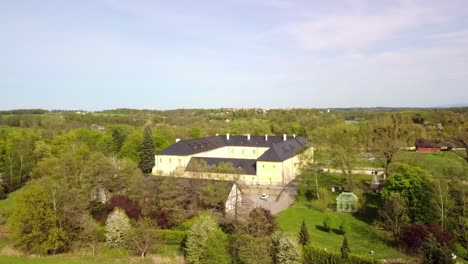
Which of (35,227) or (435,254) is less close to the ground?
(35,227)

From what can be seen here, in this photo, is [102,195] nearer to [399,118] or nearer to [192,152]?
[192,152]

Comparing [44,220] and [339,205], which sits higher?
[44,220]

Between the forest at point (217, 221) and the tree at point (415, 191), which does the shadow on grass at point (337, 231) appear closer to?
the forest at point (217, 221)

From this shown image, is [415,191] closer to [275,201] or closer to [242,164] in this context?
[275,201]

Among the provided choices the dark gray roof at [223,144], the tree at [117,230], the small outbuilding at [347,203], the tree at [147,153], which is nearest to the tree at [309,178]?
the small outbuilding at [347,203]

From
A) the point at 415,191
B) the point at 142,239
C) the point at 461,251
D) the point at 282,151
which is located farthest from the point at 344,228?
the point at 282,151

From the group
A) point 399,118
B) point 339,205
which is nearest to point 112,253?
point 339,205
